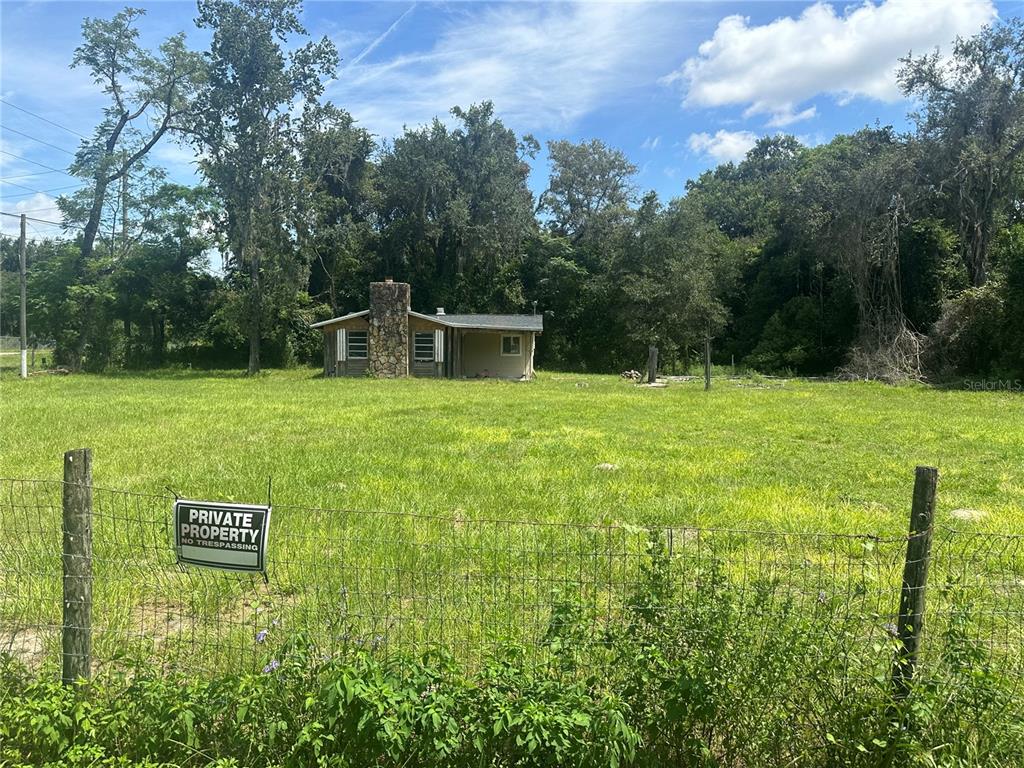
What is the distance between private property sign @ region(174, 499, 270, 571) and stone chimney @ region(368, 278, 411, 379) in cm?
2398

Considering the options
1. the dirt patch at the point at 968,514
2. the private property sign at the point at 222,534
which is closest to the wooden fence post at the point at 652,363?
the dirt patch at the point at 968,514

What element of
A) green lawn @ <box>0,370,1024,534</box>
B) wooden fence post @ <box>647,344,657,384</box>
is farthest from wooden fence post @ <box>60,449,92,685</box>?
wooden fence post @ <box>647,344,657,384</box>

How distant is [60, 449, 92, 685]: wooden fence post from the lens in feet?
9.55

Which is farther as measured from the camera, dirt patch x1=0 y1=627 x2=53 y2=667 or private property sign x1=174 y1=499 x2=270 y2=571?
dirt patch x1=0 y1=627 x2=53 y2=667

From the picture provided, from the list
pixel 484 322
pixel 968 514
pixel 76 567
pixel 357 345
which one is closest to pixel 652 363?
pixel 484 322

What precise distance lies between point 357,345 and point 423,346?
108 inches

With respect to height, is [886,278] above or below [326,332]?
above

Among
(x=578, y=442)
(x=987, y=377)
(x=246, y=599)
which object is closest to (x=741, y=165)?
(x=987, y=377)

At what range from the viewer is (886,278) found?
29.2 meters

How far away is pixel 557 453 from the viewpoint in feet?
29.7

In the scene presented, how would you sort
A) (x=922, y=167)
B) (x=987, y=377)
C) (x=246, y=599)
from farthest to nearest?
(x=922, y=167) → (x=987, y=377) → (x=246, y=599)

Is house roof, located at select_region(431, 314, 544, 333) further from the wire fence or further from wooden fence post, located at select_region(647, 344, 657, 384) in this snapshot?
the wire fence

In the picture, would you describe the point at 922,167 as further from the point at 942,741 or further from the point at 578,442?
the point at 942,741

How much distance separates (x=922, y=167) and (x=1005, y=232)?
4.08 metres
